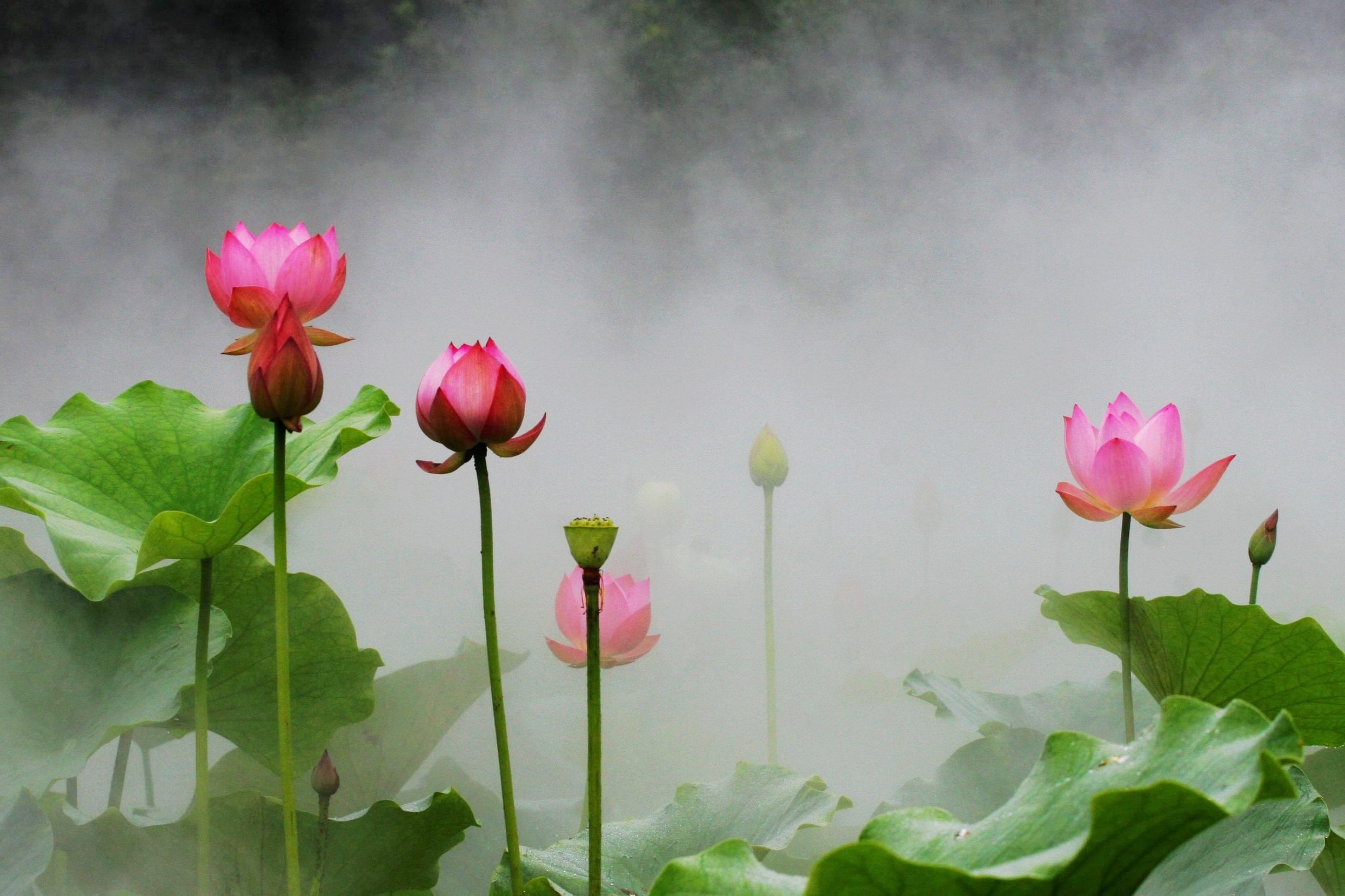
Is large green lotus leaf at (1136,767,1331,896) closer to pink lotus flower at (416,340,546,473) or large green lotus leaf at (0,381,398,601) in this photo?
pink lotus flower at (416,340,546,473)

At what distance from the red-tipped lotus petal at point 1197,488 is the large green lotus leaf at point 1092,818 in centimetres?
33

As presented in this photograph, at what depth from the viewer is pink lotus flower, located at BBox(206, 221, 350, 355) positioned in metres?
0.52

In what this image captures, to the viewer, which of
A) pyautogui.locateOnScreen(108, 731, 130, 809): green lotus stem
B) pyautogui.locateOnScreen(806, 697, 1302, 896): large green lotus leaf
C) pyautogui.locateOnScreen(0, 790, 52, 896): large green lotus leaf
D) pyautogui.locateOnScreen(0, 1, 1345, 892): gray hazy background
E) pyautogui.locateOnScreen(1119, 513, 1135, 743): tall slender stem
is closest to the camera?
pyautogui.locateOnScreen(806, 697, 1302, 896): large green lotus leaf

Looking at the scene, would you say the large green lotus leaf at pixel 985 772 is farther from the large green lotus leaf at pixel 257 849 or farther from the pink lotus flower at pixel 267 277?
the pink lotus flower at pixel 267 277

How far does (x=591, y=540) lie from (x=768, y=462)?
58cm

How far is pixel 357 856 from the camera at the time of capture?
2.05 feet

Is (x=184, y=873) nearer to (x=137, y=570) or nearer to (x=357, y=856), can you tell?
(x=357, y=856)

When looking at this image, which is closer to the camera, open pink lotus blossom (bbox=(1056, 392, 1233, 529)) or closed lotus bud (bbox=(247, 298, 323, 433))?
closed lotus bud (bbox=(247, 298, 323, 433))

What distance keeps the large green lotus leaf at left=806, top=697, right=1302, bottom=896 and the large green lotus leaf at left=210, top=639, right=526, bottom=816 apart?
0.54 metres

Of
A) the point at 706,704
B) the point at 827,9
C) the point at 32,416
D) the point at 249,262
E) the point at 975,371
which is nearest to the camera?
the point at 249,262

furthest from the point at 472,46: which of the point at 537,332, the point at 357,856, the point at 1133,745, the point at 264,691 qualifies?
the point at 1133,745

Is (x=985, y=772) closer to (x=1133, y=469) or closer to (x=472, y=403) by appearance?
(x=1133, y=469)

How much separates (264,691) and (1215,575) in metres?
1.26

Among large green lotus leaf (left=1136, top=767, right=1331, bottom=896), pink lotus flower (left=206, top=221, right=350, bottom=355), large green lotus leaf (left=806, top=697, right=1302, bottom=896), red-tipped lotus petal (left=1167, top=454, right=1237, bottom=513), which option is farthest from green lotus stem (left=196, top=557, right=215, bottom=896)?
red-tipped lotus petal (left=1167, top=454, right=1237, bottom=513)
